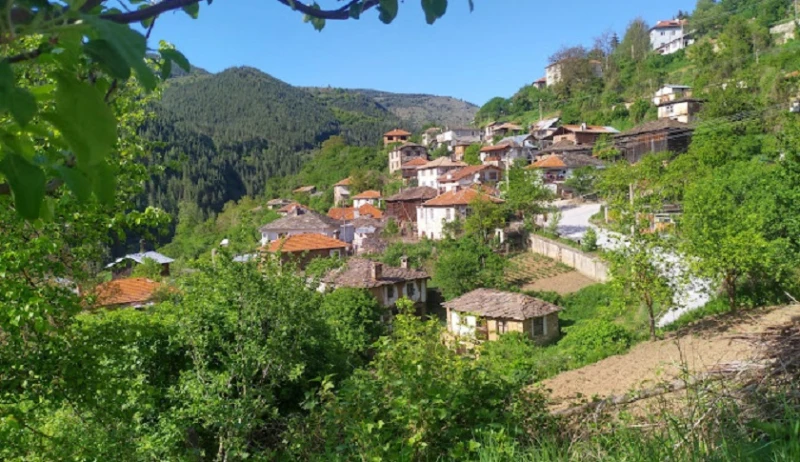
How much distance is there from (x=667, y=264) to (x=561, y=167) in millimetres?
25856

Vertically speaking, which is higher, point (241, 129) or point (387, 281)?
point (241, 129)

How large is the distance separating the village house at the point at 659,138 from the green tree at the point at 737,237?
58.3 ft

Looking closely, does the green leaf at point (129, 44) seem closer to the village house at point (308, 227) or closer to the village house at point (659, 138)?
the village house at point (659, 138)

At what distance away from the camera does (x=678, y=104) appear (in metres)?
37.6

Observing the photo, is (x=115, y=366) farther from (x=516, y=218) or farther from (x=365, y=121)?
(x=365, y=121)

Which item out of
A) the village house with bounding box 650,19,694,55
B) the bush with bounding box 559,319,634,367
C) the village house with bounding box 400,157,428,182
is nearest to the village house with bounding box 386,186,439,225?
the village house with bounding box 400,157,428,182

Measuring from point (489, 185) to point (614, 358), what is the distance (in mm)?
27347

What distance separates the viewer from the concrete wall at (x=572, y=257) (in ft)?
73.6

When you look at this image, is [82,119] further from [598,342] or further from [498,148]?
[498,148]

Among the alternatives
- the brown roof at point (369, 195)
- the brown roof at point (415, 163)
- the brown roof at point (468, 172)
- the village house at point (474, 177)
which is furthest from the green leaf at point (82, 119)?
the brown roof at point (415, 163)

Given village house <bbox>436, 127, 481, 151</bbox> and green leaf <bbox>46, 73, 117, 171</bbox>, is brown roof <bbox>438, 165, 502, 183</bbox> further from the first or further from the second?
green leaf <bbox>46, 73, 117, 171</bbox>

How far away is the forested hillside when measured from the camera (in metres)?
74.7

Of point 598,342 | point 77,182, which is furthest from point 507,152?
point 77,182

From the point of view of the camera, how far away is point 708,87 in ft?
125
